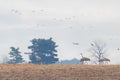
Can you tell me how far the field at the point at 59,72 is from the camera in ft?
112

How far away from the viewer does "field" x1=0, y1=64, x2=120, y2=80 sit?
3412 cm

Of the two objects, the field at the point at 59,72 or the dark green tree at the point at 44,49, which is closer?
the field at the point at 59,72

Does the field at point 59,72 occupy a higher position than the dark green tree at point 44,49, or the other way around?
the dark green tree at point 44,49

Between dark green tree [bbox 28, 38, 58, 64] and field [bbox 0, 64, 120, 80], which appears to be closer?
field [bbox 0, 64, 120, 80]

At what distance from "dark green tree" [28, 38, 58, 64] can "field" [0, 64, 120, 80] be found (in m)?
57.8

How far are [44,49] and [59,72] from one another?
206 feet

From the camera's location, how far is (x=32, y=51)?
9775cm

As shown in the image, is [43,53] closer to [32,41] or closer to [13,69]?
[32,41]

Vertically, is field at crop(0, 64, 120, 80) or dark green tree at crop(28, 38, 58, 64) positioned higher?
dark green tree at crop(28, 38, 58, 64)

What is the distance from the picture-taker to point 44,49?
322 feet

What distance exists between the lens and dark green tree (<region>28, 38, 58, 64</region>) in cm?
9616

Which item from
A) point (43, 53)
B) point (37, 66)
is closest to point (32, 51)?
point (43, 53)

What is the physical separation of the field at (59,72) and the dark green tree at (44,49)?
5778 centimetres

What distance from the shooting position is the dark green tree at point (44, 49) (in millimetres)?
96156
